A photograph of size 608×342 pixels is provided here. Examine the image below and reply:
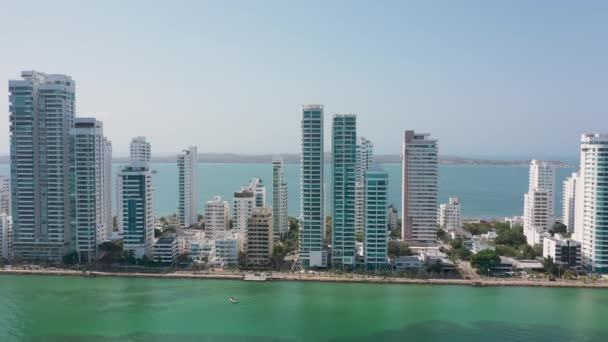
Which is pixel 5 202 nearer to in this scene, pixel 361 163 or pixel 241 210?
pixel 241 210

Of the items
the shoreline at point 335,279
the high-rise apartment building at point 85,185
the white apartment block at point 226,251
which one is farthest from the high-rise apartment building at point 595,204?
the high-rise apartment building at point 85,185

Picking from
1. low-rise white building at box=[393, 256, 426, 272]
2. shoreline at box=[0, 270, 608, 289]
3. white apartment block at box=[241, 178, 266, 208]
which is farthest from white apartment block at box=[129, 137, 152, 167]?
low-rise white building at box=[393, 256, 426, 272]

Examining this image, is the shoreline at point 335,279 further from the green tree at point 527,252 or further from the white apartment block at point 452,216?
the white apartment block at point 452,216

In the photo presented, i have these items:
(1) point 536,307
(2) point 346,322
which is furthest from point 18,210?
(1) point 536,307

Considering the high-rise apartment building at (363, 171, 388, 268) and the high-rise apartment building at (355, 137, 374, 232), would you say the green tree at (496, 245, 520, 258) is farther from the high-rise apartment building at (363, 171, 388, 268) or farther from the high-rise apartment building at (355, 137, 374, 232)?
the high-rise apartment building at (355, 137, 374, 232)

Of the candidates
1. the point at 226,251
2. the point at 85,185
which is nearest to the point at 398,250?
the point at 226,251

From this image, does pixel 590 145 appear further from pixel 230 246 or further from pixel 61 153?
pixel 61 153
